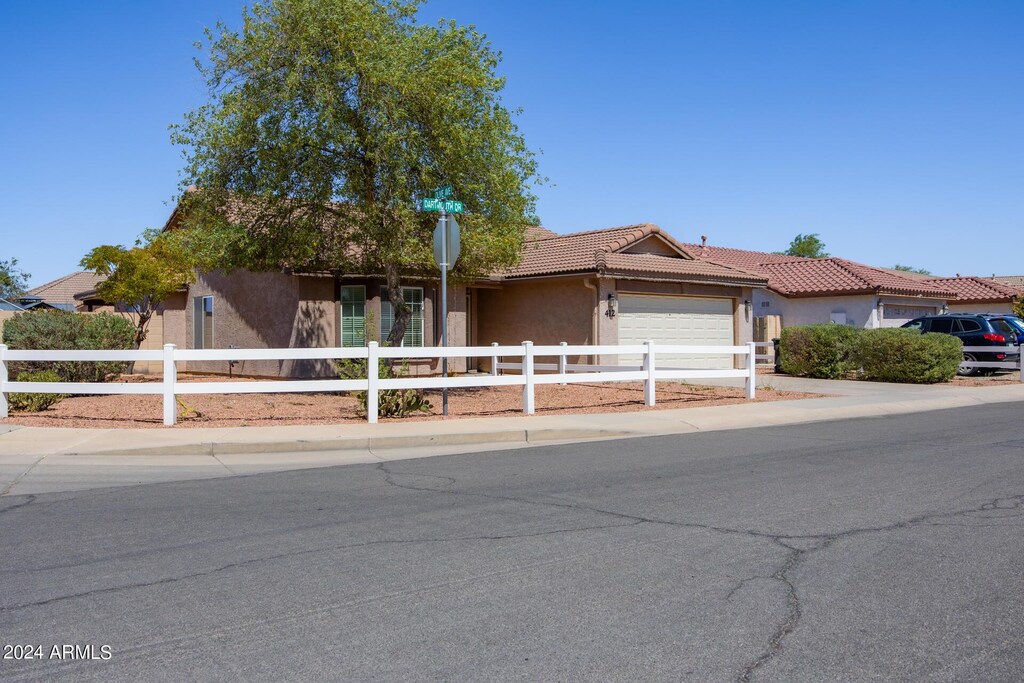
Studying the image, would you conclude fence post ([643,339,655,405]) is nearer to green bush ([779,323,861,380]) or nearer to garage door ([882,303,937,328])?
green bush ([779,323,861,380])

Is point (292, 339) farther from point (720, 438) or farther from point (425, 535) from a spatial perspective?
point (425, 535)

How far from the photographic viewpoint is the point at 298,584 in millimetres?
5762

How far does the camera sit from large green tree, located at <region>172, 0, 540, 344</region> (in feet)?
54.6

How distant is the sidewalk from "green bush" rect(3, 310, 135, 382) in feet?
14.8

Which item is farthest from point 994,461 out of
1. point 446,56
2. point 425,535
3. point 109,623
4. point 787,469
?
point 446,56

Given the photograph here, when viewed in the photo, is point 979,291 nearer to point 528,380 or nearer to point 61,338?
point 528,380

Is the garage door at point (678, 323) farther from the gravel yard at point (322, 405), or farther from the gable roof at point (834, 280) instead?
the gable roof at point (834, 280)

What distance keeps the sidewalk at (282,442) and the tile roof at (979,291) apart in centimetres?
2926

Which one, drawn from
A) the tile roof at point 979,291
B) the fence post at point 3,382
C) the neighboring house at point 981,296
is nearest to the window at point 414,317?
the fence post at point 3,382

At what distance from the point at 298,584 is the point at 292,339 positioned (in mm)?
17947

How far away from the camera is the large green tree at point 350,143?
656 inches

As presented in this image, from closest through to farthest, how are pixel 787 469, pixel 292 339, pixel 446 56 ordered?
pixel 787 469
pixel 446 56
pixel 292 339

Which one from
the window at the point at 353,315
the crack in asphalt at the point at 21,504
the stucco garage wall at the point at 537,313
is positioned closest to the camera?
the crack in asphalt at the point at 21,504

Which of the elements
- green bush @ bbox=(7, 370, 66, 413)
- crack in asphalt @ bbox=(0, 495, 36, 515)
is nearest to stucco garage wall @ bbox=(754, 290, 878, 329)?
green bush @ bbox=(7, 370, 66, 413)
